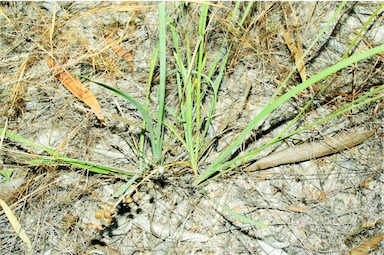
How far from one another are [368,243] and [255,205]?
0.40 metres

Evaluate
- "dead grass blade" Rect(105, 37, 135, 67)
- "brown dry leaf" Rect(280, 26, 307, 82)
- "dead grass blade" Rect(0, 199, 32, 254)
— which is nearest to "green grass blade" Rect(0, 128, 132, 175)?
"dead grass blade" Rect(0, 199, 32, 254)

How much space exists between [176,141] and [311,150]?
50 cm

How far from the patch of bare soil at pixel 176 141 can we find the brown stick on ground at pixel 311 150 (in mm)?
25

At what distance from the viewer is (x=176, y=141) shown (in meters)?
1.46

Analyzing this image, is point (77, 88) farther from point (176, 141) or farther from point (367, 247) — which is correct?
point (367, 247)

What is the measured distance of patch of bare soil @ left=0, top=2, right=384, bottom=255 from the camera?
1390mm

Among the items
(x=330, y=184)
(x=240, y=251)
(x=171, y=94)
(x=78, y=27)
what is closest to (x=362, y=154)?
(x=330, y=184)

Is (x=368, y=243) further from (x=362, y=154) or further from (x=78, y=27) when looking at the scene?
(x=78, y=27)

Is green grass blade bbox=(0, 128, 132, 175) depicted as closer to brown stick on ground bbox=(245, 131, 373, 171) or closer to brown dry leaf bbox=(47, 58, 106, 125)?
brown dry leaf bbox=(47, 58, 106, 125)

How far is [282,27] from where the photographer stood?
1.64 m

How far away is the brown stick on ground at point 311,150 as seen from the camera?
1465 mm

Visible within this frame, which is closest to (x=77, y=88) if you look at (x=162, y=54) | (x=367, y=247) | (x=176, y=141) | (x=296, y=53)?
(x=176, y=141)

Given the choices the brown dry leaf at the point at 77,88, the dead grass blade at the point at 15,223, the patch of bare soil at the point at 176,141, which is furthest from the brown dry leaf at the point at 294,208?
the dead grass blade at the point at 15,223

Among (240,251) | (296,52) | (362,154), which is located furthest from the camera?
(296,52)
